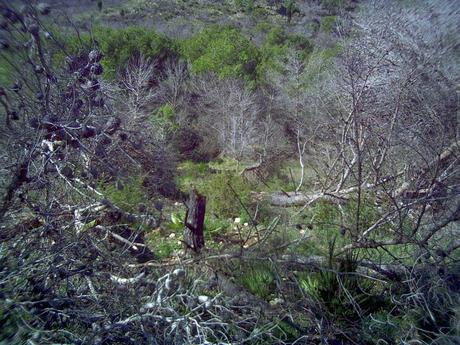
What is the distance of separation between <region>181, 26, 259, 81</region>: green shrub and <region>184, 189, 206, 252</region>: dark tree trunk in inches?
443

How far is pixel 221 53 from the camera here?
15.7m

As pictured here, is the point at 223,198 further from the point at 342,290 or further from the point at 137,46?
the point at 137,46

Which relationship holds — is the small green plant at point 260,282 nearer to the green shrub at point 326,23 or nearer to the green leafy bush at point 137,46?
the green leafy bush at point 137,46

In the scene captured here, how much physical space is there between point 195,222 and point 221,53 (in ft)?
41.3

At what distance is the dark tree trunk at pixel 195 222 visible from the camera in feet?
12.7

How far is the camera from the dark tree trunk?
388 cm

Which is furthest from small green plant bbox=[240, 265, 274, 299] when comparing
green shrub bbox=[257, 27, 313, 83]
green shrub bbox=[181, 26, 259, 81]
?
green shrub bbox=[257, 27, 313, 83]

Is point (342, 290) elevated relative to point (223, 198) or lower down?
elevated

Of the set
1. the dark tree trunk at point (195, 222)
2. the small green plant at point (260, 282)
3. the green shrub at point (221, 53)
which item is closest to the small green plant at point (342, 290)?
the small green plant at point (260, 282)

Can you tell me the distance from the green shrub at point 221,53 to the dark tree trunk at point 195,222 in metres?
11.3

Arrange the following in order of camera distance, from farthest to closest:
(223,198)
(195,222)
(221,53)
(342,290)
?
(221,53) < (223,198) < (195,222) < (342,290)

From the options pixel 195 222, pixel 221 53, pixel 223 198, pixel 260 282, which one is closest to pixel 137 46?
pixel 221 53

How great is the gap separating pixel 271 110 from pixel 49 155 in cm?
1234

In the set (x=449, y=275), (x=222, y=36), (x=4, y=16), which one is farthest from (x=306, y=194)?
(x=222, y=36)
